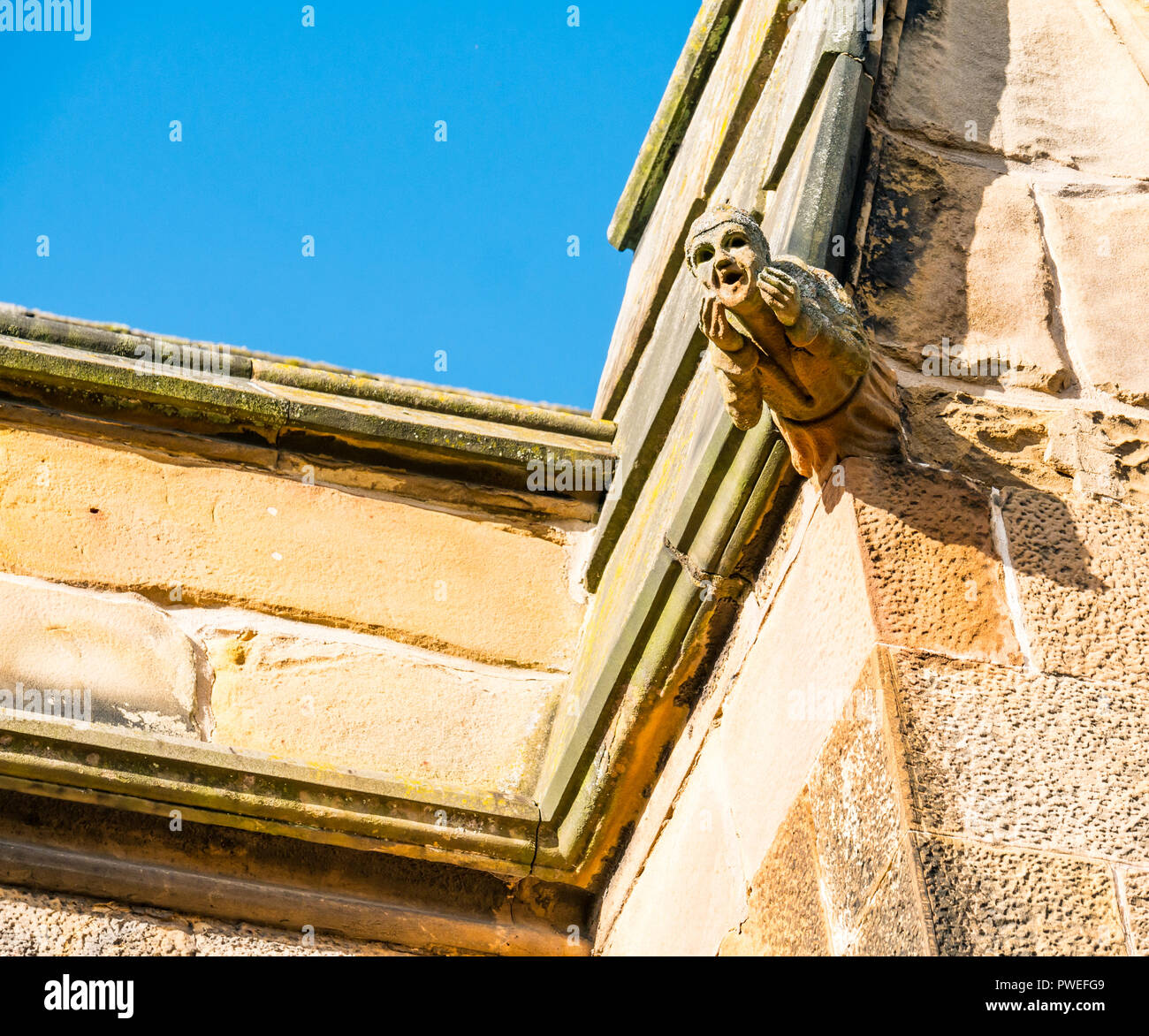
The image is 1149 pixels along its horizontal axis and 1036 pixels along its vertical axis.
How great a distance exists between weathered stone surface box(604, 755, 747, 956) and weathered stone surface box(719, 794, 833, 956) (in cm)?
6

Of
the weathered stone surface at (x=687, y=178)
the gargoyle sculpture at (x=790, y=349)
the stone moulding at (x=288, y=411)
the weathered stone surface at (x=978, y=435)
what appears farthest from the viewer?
the stone moulding at (x=288, y=411)

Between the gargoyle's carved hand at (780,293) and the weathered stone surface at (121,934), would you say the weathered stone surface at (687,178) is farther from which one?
the weathered stone surface at (121,934)

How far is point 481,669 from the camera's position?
3326 mm

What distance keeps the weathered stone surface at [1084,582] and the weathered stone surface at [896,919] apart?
0.40 metres

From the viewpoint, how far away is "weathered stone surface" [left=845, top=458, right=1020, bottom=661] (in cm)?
211

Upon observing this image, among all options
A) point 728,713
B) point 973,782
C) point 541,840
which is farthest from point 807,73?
point 541,840

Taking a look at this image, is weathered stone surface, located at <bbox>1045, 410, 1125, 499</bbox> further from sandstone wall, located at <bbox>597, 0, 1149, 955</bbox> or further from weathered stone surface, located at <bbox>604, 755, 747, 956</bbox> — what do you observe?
weathered stone surface, located at <bbox>604, 755, 747, 956</bbox>

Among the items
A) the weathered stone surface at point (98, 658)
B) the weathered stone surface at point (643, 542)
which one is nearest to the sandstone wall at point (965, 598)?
the weathered stone surface at point (643, 542)

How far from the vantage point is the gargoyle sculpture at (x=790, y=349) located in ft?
6.67

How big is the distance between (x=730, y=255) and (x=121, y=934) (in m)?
1.73

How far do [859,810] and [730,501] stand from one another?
2.09 feet

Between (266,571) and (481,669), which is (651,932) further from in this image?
(266,571)

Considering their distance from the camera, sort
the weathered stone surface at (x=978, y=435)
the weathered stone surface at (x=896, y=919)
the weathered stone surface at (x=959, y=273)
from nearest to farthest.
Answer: the weathered stone surface at (x=896, y=919) → the weathered stone surface at (x=978, y=435) → the weathered stone surface at (x=959, y=273)

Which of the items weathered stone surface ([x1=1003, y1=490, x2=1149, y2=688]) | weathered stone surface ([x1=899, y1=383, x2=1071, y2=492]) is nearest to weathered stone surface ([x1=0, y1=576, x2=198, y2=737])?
weathered stone surface ([x1=899, y1=383, x2=1071, y2=492])
